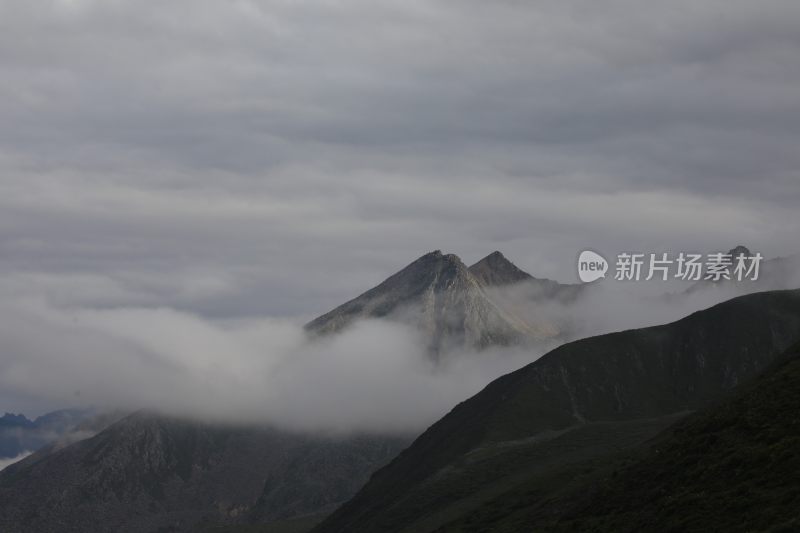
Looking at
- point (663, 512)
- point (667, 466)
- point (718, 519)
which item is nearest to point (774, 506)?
point (718, 519)

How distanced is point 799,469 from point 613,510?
1435 inches

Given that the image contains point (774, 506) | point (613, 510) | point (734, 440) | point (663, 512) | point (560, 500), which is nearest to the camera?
point (774, 506)

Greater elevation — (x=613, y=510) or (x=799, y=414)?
(x=799, y=414)

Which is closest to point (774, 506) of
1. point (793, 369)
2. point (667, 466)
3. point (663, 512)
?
point (663, 512)

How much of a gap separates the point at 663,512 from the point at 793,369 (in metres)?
36.5

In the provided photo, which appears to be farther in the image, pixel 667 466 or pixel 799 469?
pixel 667 466

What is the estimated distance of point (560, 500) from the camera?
192 meters

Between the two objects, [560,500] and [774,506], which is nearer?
[774,506]

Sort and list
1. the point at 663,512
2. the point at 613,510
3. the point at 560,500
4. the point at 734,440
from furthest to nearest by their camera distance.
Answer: the point at 560,500
the point at 613,510
the point at 734,440
the point at 663,512

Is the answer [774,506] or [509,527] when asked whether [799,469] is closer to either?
[774,506]

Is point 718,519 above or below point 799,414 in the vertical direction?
below

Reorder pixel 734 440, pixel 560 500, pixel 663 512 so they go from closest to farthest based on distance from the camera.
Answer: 1. pixel 663 512
2. pixel 734 440
3. pixel 560 500

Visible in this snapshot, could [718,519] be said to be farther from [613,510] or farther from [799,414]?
[613,510]

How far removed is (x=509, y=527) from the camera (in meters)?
197
